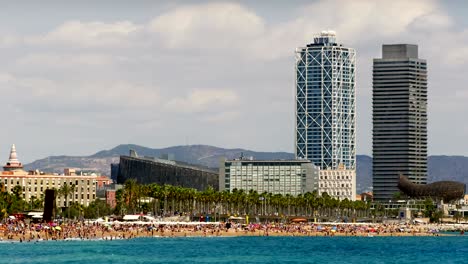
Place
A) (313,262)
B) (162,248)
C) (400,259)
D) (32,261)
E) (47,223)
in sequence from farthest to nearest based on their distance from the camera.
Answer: (47,223) < (162,248) < (400,259) < (313,262) < (32,261)

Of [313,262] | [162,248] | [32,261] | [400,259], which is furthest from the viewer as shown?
[162,248]

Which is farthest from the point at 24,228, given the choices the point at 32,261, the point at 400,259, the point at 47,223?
the point at 400,259

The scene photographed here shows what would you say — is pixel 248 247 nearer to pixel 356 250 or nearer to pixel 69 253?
pixel 356 250

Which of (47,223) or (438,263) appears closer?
(438,263)

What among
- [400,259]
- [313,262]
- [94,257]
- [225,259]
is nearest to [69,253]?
[94,257]

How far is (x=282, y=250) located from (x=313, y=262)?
1300 inches

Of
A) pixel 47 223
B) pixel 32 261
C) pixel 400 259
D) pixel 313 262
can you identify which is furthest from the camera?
pixel 47 223

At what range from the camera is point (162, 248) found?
604 ft

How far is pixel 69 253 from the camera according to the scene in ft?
522

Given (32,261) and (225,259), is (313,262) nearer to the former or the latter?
(225,259)

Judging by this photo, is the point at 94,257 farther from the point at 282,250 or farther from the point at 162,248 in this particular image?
the point at 282,250

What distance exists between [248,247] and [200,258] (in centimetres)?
3534

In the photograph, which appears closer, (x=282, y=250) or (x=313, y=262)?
(x=313, y=262)

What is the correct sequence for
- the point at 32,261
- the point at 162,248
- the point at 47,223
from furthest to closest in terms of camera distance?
the point at 47,223, the point at 162,248, the point at 32,261
